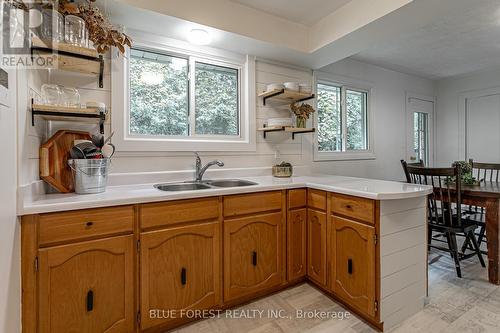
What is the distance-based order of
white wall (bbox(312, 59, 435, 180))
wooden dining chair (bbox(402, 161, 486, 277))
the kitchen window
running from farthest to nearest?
white wall (bbox(312, 59, 435, 180))
the kitchen window
wooden dining chair (bbox(402, 161, 486, 277))

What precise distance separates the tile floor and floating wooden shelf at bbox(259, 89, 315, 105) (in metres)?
1.79

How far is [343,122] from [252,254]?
7.62 feet

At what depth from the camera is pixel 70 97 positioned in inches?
65.1

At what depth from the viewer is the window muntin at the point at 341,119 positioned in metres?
3.26

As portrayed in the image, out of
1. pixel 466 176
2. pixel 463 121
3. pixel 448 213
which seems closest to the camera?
pixel 448 213

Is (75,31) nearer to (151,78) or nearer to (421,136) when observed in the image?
(151,78)

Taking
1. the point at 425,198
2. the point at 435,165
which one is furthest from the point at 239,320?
the point at 435,165

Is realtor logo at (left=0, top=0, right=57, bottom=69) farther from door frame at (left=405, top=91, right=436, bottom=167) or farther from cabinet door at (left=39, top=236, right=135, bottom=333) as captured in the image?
door frame at (left=405, top=91, right=436, bottom=167)

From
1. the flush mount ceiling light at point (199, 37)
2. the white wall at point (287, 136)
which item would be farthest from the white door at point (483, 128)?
the flush mount ceiling light at point (199, 37)

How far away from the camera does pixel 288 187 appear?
6.67 feet

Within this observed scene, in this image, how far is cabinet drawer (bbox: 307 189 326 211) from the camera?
196 centimetres

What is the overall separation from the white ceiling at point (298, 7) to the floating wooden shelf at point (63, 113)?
146 cm

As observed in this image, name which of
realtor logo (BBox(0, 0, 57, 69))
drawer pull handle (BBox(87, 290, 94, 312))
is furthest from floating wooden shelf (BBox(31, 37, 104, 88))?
drawer pull handle (BBox(87, 290, 94, 312))

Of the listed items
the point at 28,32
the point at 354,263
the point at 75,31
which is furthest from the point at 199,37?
the point at 354,263
